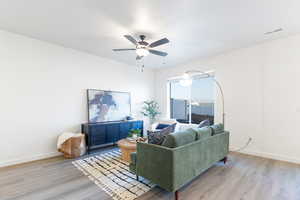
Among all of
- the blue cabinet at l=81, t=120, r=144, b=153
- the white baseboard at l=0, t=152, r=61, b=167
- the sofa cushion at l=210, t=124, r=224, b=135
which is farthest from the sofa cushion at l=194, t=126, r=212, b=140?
the white baseboard at l=0, t=152, r=61, b=167

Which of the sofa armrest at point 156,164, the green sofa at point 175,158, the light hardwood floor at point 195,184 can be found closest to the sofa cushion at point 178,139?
the green sofa at point 175,158

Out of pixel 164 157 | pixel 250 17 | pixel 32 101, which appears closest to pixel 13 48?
pixel 32 101

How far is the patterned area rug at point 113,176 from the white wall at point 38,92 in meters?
1.17

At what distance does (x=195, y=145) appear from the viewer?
2.28 m

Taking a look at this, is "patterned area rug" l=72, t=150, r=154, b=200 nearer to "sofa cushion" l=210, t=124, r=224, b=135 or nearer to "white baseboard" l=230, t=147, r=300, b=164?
"sofa cushion" l=210, t=124, r=224, b=135

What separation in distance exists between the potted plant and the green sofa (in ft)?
10.6

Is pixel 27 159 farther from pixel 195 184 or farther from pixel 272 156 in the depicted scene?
pixel 272 156

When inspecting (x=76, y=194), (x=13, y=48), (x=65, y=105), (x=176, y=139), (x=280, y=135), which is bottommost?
(x=76, y=194)

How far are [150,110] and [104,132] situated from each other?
2.15m

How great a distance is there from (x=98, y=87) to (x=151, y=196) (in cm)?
356

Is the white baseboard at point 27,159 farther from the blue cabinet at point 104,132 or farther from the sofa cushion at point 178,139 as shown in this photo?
the sofa cushion at point 178,139

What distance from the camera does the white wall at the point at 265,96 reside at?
3.29m

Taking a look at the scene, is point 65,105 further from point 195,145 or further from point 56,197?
point 195,145

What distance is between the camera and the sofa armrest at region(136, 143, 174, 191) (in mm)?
1919
